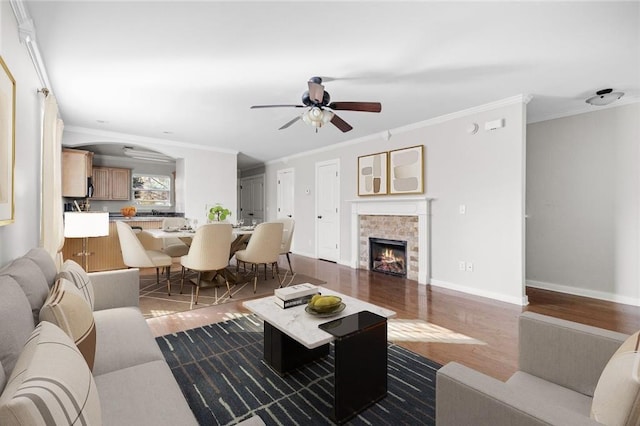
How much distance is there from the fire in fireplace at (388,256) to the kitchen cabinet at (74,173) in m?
5.21

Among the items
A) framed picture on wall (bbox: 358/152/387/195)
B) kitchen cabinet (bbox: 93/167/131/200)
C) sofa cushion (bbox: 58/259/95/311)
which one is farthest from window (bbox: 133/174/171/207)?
sofa cushion (bbox: 58/259/95/311)

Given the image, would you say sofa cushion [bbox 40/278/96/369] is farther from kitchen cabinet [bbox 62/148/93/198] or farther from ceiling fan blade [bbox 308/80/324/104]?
kitchen cabinet [bbox 62/148/93/198]

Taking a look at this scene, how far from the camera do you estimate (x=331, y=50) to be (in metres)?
2.43

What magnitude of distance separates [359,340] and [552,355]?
864 millimetres

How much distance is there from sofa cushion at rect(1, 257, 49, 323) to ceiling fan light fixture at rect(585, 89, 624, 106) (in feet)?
16.6

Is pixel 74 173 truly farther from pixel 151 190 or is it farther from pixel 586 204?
pixel 586 204

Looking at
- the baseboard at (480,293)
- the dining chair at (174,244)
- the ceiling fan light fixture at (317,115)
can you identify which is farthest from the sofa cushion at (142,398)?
the baseboard at (480,293)

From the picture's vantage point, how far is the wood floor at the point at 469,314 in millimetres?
2281

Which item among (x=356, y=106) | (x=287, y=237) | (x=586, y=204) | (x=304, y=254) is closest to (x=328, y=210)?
(x=304, y=254)

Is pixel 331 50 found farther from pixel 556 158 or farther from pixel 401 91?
pixel 556 158

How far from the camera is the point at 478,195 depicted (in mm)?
3852

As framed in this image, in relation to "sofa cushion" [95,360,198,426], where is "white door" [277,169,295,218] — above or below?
above

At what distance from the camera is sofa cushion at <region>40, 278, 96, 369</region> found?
1.17 metres

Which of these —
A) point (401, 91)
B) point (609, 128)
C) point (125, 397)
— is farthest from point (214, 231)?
point (609, 128)
